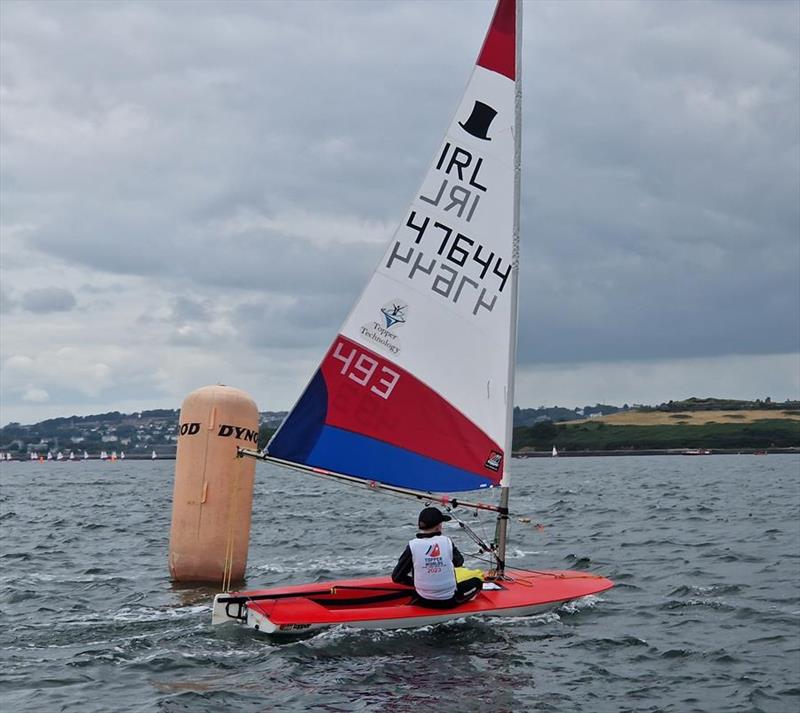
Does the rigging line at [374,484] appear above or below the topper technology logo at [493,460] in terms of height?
below

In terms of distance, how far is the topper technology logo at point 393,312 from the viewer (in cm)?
1555

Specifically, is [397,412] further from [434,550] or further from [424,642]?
[424,642]

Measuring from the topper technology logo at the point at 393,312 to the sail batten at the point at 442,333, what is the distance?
1 cm

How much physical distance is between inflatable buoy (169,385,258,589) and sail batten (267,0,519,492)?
92.9 inches

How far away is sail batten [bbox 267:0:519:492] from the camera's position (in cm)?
1556

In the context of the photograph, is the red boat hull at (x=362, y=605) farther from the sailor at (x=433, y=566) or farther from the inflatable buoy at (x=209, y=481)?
the inflatable buoy at (x=209, y=481)

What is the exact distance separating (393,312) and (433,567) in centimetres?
376

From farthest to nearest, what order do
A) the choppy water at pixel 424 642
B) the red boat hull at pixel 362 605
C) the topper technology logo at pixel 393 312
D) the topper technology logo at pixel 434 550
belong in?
1. the topper technology logo at pixel 393 312
2. the topper technology logo at pixel 434 550
3. the red boat hull at pixel 362 605
4. the choppy water at pixel 424 642

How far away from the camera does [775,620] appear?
50.9 feet

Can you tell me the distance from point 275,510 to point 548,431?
122880 millimetres

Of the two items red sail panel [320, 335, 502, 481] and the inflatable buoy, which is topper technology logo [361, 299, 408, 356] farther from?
the inflatable buoy

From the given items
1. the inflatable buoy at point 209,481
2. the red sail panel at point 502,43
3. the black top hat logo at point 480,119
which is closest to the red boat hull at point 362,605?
the inflatable buoy at point 209,481

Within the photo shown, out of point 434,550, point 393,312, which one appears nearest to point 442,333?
point 393,312

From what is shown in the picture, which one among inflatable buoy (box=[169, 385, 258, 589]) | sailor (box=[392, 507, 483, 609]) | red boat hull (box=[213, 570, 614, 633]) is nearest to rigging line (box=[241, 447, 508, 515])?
sailor (box=[392, 507, 483, 609])
